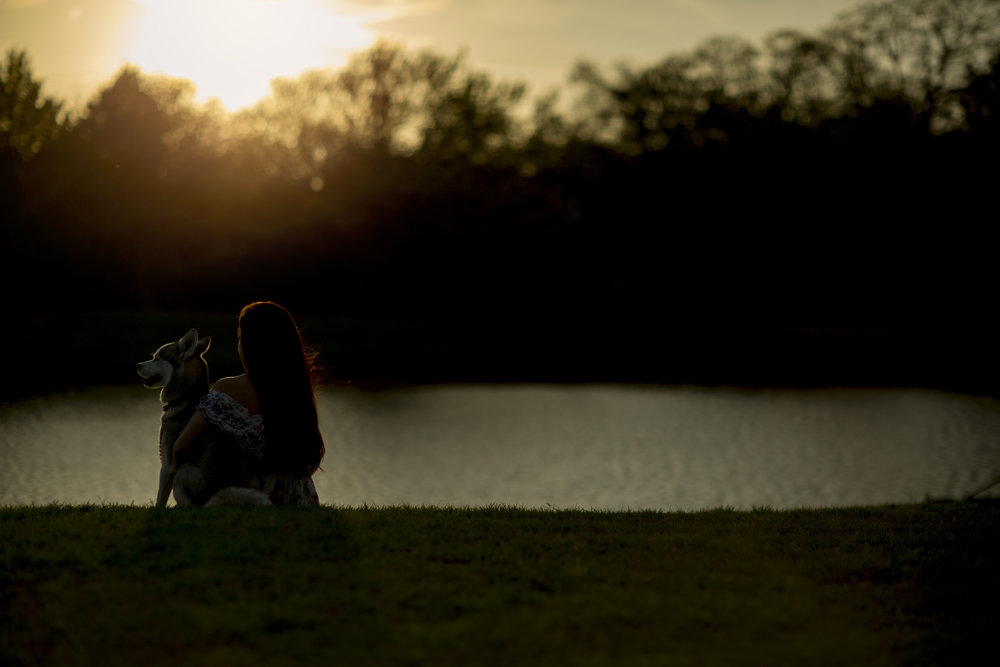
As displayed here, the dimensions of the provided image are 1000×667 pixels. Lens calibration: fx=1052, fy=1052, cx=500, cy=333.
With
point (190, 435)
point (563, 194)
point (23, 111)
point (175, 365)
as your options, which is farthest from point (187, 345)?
point (563, 194)

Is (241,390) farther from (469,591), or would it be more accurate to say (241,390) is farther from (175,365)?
(469,591)

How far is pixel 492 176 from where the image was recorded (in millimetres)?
50938

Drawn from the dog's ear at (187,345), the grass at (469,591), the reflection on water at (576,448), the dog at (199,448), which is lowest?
the reflection on water at (576,448)

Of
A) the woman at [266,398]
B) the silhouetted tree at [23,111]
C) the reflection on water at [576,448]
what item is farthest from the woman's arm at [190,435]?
the silhouetted tree at [23,111]

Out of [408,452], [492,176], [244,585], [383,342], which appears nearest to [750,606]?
[244,585]

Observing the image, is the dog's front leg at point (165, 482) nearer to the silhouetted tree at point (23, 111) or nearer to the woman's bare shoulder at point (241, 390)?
the woman's bare shoulder at point (241, 390)

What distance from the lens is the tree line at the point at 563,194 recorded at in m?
41.9

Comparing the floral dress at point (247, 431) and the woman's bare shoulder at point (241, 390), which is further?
the woman's bare shoulder at point (241, 390)

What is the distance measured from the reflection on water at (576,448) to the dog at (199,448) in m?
6.90

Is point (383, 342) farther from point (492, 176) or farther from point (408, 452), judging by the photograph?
point (408, 452)

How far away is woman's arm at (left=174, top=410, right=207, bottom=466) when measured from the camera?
702 cm

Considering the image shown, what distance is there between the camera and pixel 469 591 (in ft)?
17.8

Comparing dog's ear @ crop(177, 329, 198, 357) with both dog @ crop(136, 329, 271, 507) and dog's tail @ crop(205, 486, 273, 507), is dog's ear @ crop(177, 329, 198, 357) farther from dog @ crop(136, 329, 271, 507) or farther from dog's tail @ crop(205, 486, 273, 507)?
dog's tail @ crop(205, 486, 273, 507)

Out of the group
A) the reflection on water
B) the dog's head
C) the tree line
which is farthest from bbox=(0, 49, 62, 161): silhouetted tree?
the dog's head
